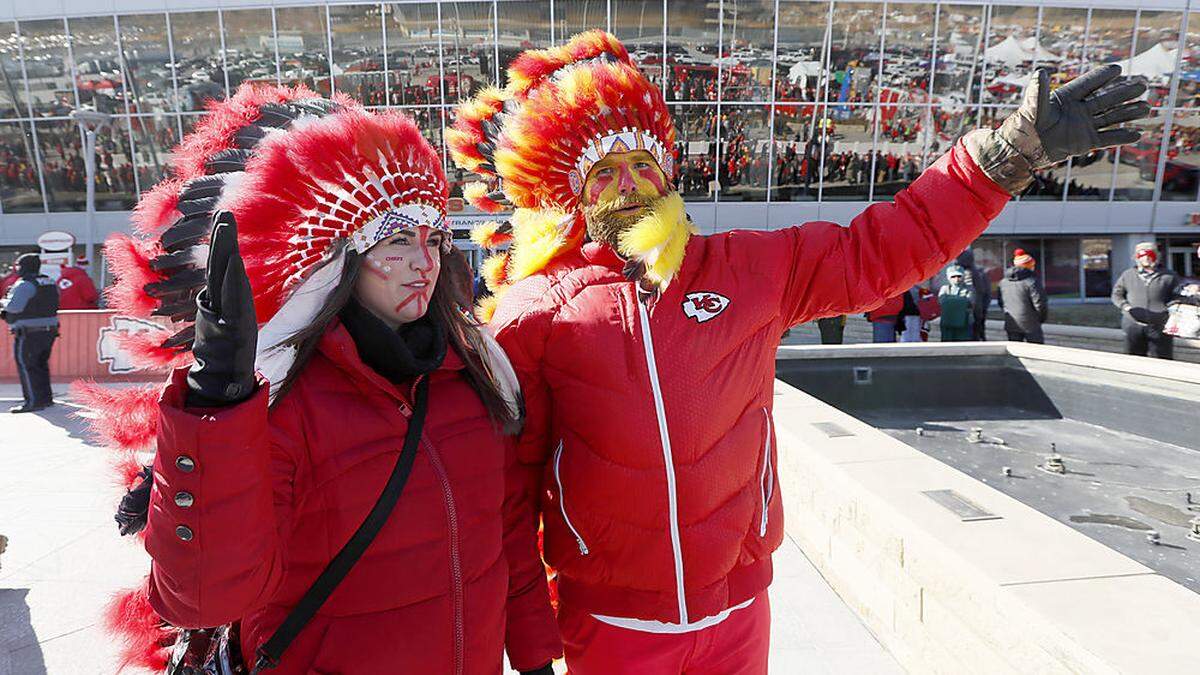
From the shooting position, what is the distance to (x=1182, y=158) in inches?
837

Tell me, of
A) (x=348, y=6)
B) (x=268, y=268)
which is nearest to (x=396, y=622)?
(x=268, y=268)

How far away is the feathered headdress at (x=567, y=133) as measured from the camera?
221 cm

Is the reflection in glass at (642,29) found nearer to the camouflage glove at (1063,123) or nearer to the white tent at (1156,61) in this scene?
the white tent at (1156,61)

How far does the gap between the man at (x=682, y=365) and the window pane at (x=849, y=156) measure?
65.9 feet

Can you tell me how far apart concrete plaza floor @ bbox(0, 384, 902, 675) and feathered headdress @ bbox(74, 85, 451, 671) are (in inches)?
11.8

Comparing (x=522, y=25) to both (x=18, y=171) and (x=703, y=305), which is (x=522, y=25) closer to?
(x=18, y=171)

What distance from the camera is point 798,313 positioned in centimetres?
212

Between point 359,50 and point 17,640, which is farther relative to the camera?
point 359,50

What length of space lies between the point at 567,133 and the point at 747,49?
19614mm

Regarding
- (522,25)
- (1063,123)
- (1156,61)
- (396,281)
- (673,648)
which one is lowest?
(673,648)

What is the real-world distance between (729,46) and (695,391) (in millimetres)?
20081

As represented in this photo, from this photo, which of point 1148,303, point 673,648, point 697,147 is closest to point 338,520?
point 673,648

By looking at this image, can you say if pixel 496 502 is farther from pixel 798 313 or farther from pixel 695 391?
pixel 798 313

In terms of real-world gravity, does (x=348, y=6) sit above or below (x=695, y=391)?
above
